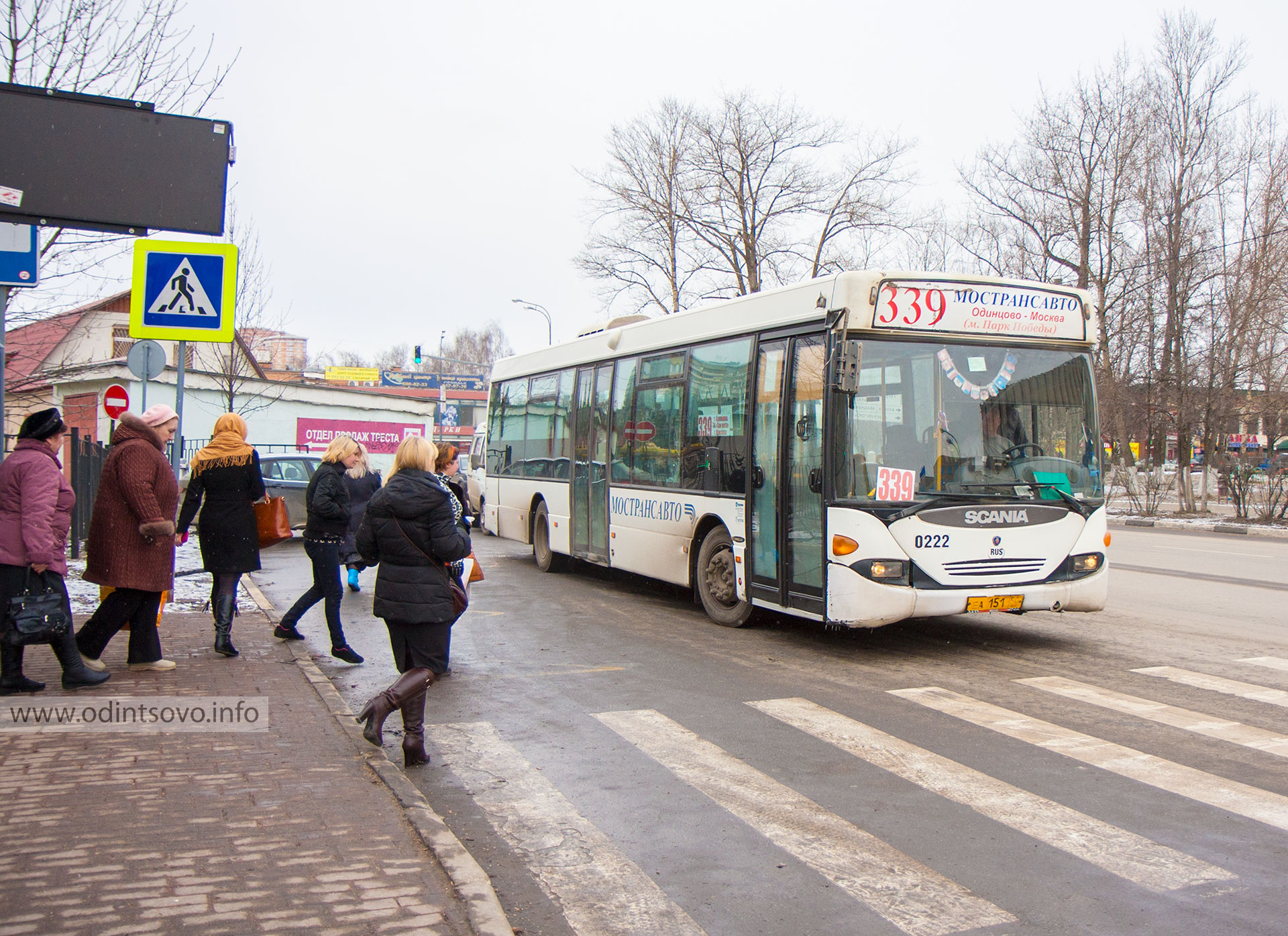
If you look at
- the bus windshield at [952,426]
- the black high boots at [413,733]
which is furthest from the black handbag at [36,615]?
the bus windshield at [952,426]

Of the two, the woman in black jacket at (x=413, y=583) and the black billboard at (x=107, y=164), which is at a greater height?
the black billboard at (x=107, y=164)

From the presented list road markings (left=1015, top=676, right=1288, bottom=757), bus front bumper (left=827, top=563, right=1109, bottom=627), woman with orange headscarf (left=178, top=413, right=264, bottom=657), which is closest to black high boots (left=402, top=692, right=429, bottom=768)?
woman with orange headscarf (left=178, top=413, right=264, bottom=657)

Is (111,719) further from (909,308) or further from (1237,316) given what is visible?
(1237,316)

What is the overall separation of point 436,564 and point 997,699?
13.0 ft

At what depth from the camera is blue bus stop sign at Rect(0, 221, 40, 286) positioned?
6391 mm

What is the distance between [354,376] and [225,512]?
86.4 m

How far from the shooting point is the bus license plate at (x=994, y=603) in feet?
27.8

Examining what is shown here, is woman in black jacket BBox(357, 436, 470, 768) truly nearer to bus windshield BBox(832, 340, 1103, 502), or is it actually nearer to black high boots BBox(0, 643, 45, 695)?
black high boots BBox(0, 643, 45, 695)

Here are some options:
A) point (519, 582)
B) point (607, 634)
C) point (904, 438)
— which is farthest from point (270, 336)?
point (904, 438)

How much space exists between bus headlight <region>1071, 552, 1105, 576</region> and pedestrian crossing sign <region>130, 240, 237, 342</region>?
7442 mm

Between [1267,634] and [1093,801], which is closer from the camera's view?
[1093,801]

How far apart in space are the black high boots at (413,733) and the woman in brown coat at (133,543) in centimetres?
257

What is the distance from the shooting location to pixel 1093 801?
199 inches

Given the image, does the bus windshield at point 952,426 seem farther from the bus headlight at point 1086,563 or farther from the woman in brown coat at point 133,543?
the woman in brown coat at point 133,543
